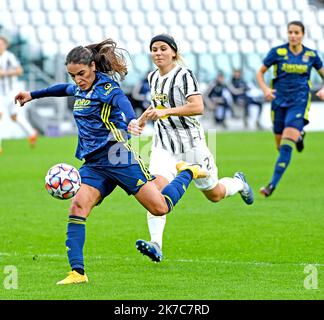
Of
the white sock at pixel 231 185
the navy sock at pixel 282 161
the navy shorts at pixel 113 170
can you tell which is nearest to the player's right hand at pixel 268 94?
the navy sock at pixel 282 161

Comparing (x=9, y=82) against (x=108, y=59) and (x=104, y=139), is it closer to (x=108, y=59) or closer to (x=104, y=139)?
(x=108, y=59)

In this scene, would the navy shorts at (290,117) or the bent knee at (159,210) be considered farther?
the navy shorts at (290,117)

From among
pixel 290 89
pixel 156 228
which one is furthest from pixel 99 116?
pixel 290 89

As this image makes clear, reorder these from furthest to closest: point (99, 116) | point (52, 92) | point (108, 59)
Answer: point (52, 92), point (108, 59), point (99, 116)

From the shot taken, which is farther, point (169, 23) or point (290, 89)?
point (169, 23)

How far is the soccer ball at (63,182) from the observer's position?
7566 millimetres

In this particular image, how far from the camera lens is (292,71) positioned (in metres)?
13.9

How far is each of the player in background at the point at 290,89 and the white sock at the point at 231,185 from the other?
284 centimetres

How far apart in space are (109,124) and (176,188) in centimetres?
102

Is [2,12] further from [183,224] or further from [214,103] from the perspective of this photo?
[183,224]

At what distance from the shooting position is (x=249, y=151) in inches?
892

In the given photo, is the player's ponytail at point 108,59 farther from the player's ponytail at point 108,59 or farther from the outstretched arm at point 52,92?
the outstretched arm at point 52,92

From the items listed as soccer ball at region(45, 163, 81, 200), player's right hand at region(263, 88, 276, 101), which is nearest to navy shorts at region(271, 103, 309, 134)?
player's right hand at region(263, 88, 276, 101)
